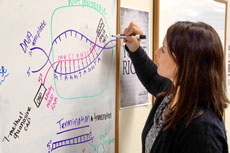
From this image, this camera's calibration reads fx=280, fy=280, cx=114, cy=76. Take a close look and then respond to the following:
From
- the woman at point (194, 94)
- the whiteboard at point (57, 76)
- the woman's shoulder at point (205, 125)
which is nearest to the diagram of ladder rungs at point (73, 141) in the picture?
the whiteboard at point (57, 76)

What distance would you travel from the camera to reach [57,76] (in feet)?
3.27

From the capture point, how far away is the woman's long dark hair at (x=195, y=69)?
932mm

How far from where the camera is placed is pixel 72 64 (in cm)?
104

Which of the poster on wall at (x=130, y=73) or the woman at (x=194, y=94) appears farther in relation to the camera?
the poster on wall at (x=130, y=73)

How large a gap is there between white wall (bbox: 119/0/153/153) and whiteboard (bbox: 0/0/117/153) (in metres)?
0.08

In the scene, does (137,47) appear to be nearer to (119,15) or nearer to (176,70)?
(119,15)

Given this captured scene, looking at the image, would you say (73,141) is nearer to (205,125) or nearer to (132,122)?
(132,122)

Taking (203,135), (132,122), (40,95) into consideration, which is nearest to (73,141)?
(40,95)

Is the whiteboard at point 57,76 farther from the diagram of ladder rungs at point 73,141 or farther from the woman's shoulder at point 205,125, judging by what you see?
the woman's shoulder at point 205,125

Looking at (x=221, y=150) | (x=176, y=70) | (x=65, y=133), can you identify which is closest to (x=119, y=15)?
(x=176, y=70)

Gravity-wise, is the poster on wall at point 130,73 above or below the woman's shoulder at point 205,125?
above

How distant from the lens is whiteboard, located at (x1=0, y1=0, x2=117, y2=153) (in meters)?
0.87

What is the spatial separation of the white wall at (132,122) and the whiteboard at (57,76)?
78 millimetres

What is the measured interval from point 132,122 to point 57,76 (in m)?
0.52
